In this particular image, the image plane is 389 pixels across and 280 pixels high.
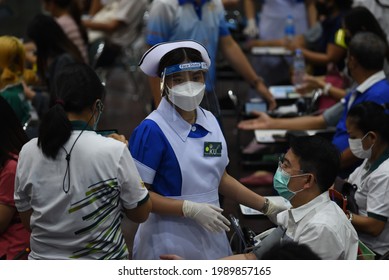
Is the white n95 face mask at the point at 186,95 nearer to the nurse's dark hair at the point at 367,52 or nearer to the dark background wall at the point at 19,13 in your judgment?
the nurse's dark hair at the point at 367,52

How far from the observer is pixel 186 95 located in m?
2.63

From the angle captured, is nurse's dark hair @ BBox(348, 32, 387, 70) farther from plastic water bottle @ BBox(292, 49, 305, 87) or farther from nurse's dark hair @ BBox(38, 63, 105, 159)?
nurse's dark hair @ BBox(38, 63, 105, 159)

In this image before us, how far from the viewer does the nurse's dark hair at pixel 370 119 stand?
10.1ft

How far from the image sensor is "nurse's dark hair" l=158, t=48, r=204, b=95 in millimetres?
2611

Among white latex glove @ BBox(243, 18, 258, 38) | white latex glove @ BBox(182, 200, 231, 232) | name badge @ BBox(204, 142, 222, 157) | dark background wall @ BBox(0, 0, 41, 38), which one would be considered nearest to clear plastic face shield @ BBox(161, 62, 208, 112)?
name badge @ BBox(204, 142, 222, 157)

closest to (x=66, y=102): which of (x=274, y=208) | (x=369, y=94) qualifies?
(x=274, y=208)

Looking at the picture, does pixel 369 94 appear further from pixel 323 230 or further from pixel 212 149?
pixel 323 230

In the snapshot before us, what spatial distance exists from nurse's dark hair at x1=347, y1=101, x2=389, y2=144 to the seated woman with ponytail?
1.19 metres

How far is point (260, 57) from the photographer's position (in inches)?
222
